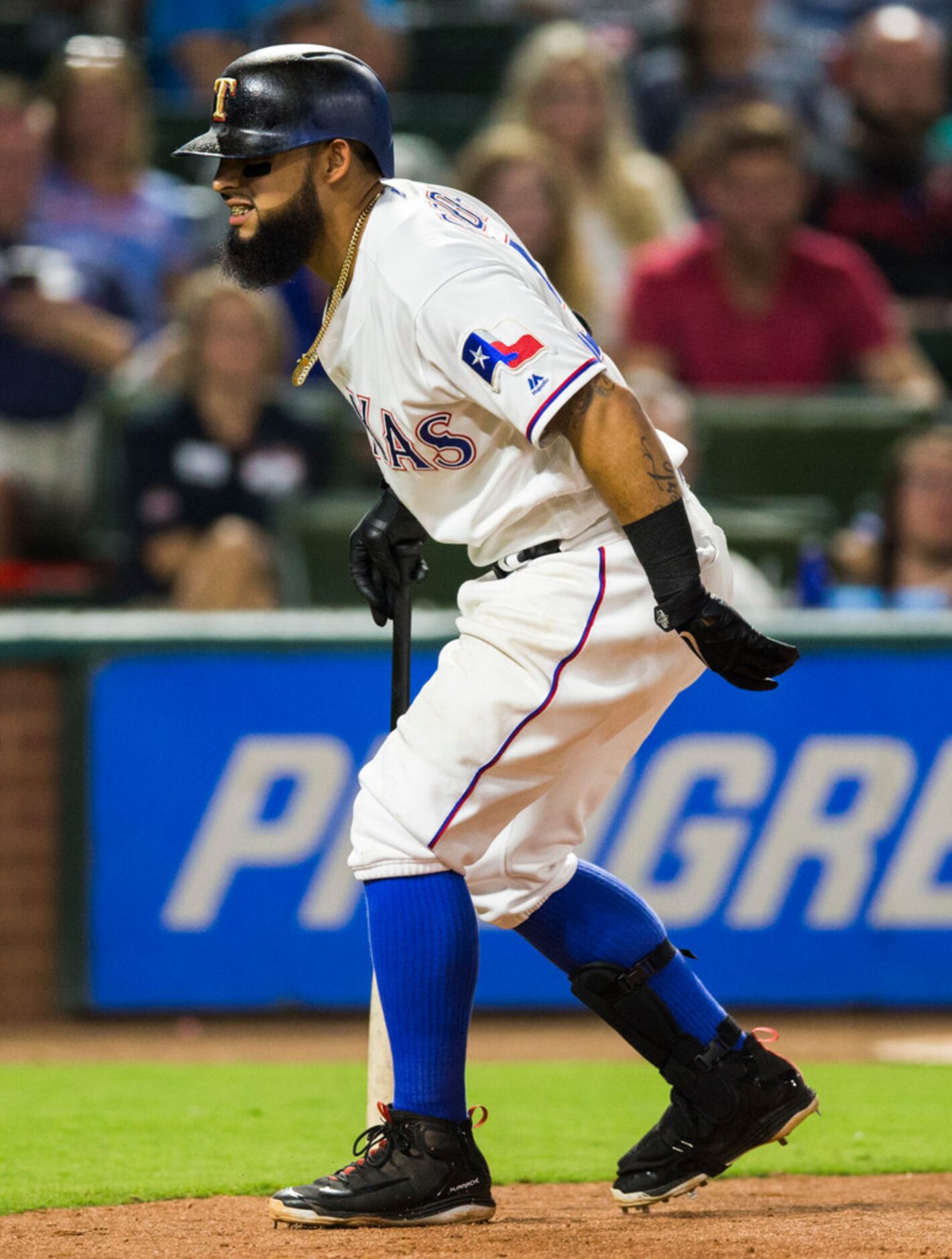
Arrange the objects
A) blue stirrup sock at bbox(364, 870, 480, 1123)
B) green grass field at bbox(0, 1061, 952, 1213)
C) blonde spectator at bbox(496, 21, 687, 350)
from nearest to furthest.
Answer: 1. blue stirrup sock at bbox(364, 870, 480, 1123)
2. green grass field at bbox(0, 1061, 952, 1213)
3. blonde spectator at bbox(496, 21, 687, 350)

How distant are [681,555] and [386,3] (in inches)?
299

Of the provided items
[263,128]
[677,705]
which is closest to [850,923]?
[677,705]

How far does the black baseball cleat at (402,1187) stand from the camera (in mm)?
3191

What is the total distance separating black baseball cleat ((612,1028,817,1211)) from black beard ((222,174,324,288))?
1542 millimetres

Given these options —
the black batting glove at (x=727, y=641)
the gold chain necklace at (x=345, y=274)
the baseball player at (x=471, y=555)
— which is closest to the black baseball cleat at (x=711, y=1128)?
the baseball player at (x=471, y=555)

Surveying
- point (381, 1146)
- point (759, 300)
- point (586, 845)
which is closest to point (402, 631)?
point (381, 1146)

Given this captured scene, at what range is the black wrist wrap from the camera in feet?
9.97

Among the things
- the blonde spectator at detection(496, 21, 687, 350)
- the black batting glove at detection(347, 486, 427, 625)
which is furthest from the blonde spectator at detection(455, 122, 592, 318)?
the black batting glove at detection(347, 486, 427, 625)

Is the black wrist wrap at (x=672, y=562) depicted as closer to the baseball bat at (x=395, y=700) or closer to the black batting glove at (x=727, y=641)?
the black batting glove at (x=727, y=641)

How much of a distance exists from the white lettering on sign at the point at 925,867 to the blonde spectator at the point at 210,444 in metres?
2.31

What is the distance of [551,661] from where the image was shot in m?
3.15

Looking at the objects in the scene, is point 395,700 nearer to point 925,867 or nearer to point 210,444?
point 925,867

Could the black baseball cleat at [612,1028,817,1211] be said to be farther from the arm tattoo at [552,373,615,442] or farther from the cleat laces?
the arm tattoo at [552,373,615,442]

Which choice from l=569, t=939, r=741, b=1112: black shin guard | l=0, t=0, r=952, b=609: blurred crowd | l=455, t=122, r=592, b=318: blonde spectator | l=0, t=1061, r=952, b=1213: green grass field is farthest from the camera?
l=455, t=122, r=592, b=318: blonde spectator
